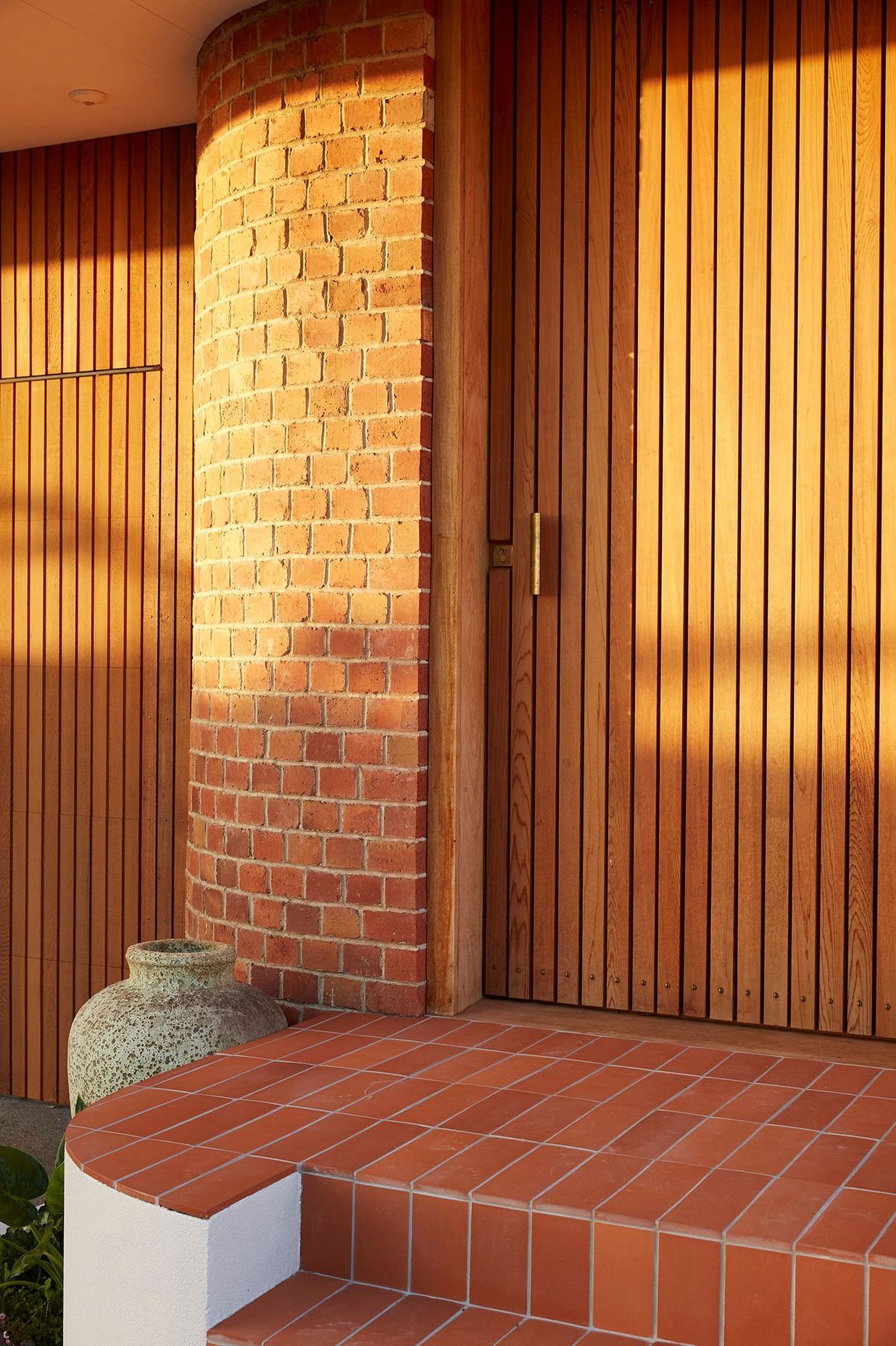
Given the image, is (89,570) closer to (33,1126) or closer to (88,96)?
A: (88,96)

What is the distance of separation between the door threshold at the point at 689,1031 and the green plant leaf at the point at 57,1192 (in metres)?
1.12

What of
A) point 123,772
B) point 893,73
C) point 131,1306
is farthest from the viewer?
point 123,772

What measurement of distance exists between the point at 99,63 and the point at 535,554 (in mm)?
2251

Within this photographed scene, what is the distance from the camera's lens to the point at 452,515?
3.80 meters

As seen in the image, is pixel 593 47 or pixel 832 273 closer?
pixel 832 273

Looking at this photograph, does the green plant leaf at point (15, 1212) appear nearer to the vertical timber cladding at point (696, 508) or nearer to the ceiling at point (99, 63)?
the vertical timber cladding at point (696, 508)

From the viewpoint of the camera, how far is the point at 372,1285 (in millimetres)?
2619

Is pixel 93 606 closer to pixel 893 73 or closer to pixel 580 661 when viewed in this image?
pixel 580 661

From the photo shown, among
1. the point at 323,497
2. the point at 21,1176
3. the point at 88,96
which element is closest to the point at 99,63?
the point at 88,96

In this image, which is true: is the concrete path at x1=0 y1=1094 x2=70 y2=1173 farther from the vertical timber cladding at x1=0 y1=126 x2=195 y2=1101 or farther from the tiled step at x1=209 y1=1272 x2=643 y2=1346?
the tiled step at x1=209 y1=1272 x2=643 y2=1346

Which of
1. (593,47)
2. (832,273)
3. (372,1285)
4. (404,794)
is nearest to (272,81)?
(593,47)

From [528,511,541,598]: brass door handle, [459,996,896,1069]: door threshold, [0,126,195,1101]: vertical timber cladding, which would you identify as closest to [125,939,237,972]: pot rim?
[459,996,896,1069]: door threshold

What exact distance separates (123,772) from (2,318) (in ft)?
6.25

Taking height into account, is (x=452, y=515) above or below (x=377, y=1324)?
above
